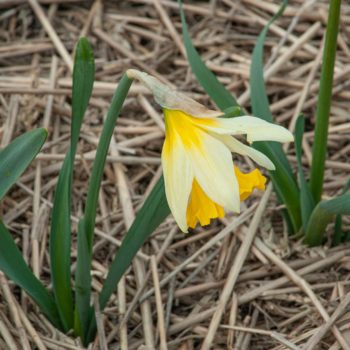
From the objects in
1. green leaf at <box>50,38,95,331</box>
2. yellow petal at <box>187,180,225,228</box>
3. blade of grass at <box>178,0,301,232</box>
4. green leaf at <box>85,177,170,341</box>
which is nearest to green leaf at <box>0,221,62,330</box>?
green leaf at <box>50,38,95,331</box>

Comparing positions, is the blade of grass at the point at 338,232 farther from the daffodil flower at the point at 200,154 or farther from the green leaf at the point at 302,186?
the daffodil flower at the point at 200,154

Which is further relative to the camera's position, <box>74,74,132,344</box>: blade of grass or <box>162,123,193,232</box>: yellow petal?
<box>74,74,132,344</box>: blade of grass

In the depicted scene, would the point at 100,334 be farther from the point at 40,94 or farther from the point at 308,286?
the point at 40,94

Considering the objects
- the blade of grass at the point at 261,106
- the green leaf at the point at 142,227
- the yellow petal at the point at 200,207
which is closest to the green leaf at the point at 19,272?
the green leaf at the point at 142,227

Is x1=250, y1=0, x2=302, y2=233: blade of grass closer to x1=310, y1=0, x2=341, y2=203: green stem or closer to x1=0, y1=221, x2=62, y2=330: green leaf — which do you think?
x1=310, y1=0, x2=341, y2=203: green stem

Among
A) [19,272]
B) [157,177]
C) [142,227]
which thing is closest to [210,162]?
[142,227]

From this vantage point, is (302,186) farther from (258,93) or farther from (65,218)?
(65,218)
